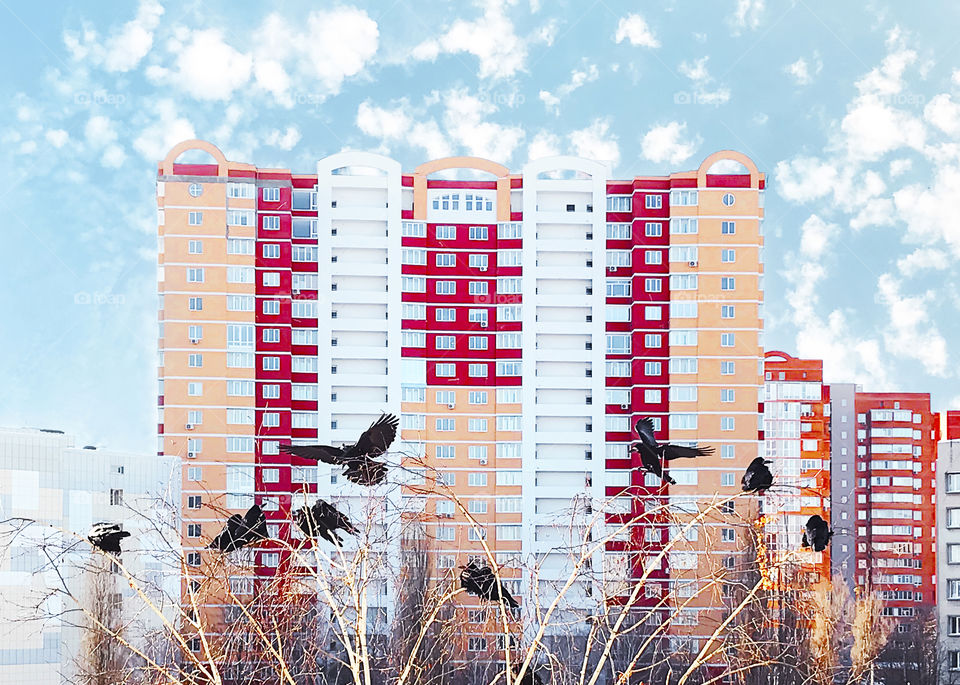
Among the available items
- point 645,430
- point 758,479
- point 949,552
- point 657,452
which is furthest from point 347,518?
point 949,552

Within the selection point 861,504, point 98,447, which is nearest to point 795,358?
point 861,504

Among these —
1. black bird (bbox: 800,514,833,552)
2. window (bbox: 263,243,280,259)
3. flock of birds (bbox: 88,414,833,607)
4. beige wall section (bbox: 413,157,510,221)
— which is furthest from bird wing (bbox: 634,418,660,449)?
beige wall section (bbox: 413,157,510,221)

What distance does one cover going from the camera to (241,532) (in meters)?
4.35

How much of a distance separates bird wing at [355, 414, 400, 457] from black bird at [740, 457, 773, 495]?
1.34 m

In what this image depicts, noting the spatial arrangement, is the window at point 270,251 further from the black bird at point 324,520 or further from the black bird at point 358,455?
the black bird at point 324,520

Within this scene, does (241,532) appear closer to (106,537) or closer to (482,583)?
(106,537)

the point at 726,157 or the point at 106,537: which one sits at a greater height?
the point at 726,157

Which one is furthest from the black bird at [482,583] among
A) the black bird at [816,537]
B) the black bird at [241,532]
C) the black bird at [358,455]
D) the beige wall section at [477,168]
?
the beige wall section at [477,168]

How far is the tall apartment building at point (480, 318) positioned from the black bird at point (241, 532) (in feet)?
77.8

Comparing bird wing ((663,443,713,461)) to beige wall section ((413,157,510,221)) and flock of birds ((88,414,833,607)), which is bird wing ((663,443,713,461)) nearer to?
flock of birds ((88,414,833,607))

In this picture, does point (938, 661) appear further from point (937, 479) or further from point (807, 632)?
point (807, 632)

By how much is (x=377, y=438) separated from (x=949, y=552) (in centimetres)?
2581

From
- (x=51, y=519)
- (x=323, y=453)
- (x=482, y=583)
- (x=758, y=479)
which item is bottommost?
(x=51, y=519)

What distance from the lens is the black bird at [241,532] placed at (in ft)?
13.9
